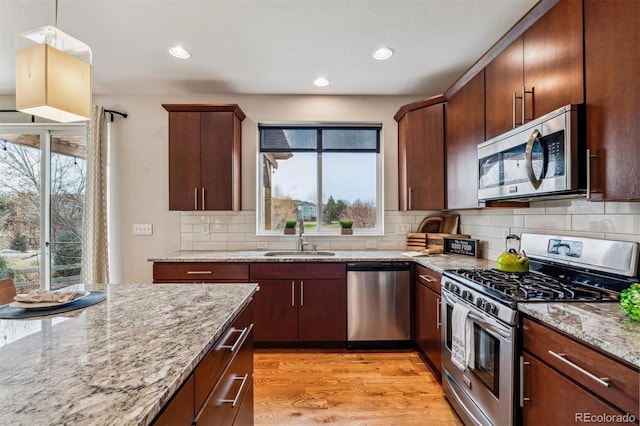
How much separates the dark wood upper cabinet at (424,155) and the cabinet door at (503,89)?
72cm

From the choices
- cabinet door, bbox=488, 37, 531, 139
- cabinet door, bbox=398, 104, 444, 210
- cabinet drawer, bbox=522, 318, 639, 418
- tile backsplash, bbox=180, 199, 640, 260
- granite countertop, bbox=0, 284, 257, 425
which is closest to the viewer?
granite countertop, bbox=0, 284, 257, 425

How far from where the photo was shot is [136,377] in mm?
714

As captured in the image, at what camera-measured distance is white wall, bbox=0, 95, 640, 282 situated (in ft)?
11.1

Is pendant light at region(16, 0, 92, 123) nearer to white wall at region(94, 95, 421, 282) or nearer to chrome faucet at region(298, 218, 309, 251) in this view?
white wall at region(94, 95, 421, 282)

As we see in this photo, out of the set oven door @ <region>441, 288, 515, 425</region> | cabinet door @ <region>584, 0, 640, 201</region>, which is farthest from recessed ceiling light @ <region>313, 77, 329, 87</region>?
oven door @ <region>441, 288, 515, 425</region>

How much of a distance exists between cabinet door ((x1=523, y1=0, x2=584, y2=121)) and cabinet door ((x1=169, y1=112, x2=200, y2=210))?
111 inches

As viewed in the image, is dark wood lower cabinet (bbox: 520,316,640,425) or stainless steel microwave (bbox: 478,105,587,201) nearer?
dark wood lower cabinet (bbox: 520,316,640,425)

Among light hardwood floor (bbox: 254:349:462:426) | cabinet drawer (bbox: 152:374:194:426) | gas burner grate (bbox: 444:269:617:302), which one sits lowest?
light hardwood floor (bbox: 254:349:462:426)

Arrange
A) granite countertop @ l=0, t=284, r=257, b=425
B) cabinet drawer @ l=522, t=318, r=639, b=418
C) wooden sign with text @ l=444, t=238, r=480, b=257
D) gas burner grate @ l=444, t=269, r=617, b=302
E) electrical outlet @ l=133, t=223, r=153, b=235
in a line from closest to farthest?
1. granite countertop @ l=0, t=284, r=257, b=425
2. cabinet drawer @ l=522, t=318, r=639, b=418
3. gas burner grate @ l=444, t=269, r=617, b=302
4. wooden sign with text @ l=444, t=238, r=480, b=257
5. electrical outlet @ l=133, t=223, r=153, b=235

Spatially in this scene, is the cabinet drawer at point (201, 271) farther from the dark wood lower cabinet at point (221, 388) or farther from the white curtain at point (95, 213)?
the dark wood lower cabinet at point (221, 388)

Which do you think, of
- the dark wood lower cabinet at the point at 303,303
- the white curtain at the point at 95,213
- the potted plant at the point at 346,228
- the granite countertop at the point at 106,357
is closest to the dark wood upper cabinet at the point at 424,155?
the potted plant at the point at 346,228

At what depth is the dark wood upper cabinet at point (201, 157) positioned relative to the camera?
3047mm

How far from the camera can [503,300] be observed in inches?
56.5

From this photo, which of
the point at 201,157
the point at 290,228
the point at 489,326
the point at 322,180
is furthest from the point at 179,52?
the point at 489,326
